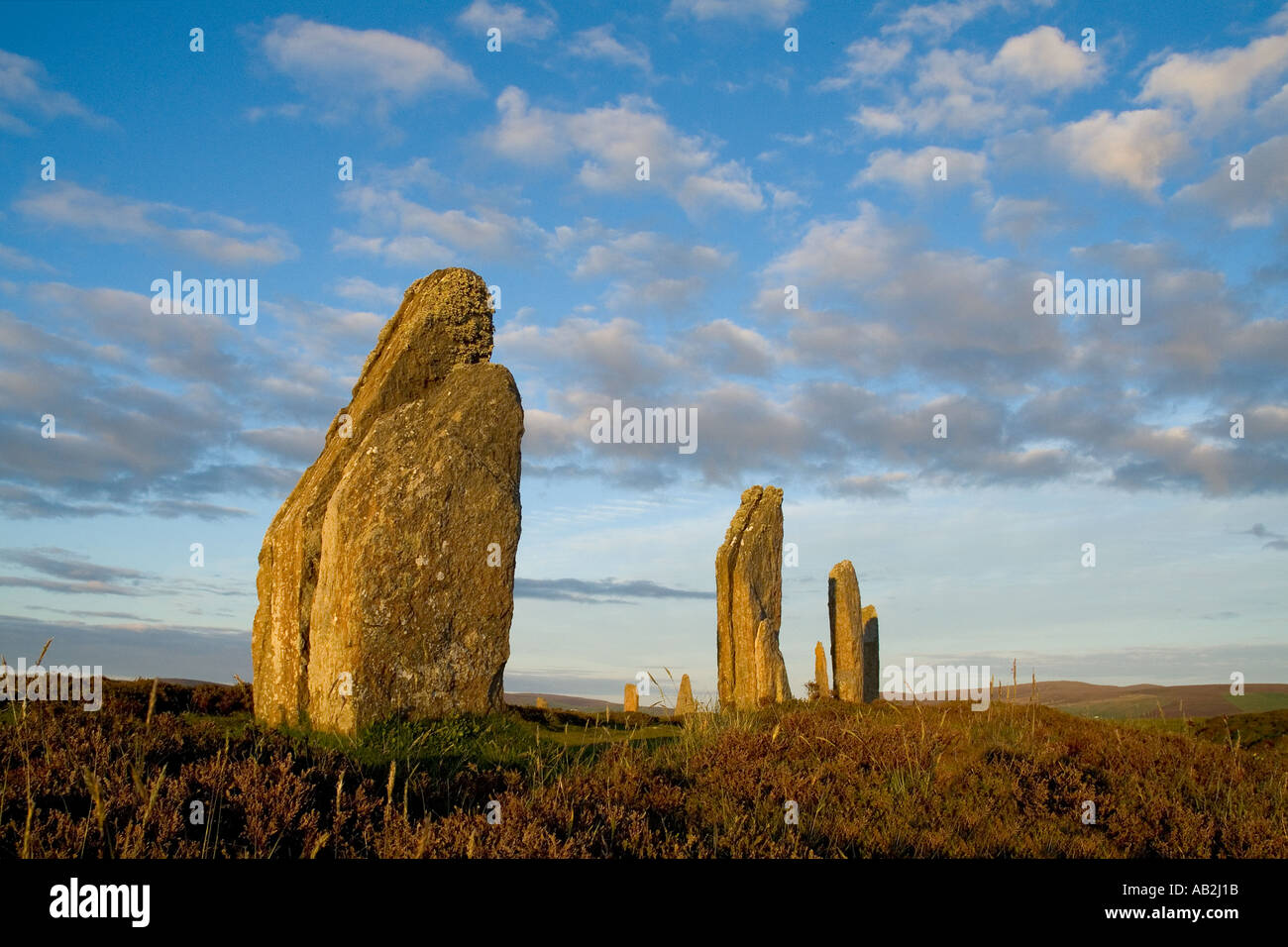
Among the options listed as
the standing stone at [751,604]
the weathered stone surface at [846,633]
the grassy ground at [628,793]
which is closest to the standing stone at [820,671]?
the weathered stone surface at [846,633]

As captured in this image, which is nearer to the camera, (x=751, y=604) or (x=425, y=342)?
(x=425, y=342)

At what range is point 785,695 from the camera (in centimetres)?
2205

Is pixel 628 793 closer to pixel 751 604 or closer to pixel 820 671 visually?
pixel 751 604

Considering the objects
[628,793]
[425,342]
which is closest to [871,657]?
[425,342]

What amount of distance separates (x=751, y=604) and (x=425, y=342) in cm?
1277

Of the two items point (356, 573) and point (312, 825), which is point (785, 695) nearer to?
point (356, 573)

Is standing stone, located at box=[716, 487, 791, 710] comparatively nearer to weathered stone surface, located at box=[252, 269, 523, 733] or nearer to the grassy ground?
the grassy ground

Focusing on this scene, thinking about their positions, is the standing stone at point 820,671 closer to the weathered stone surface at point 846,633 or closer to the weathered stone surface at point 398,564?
the weathered stone surface at point 846,633

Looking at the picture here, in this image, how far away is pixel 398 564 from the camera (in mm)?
11008

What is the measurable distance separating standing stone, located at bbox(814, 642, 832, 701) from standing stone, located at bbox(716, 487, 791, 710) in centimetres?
390

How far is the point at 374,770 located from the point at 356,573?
132 inches

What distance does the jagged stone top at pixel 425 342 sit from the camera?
13336mm

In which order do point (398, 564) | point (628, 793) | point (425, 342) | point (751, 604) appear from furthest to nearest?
point (751, 604), point (425, 342), point (398, 564), point (628, 793)

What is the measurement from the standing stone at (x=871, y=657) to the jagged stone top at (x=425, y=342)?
1816 centimetres
